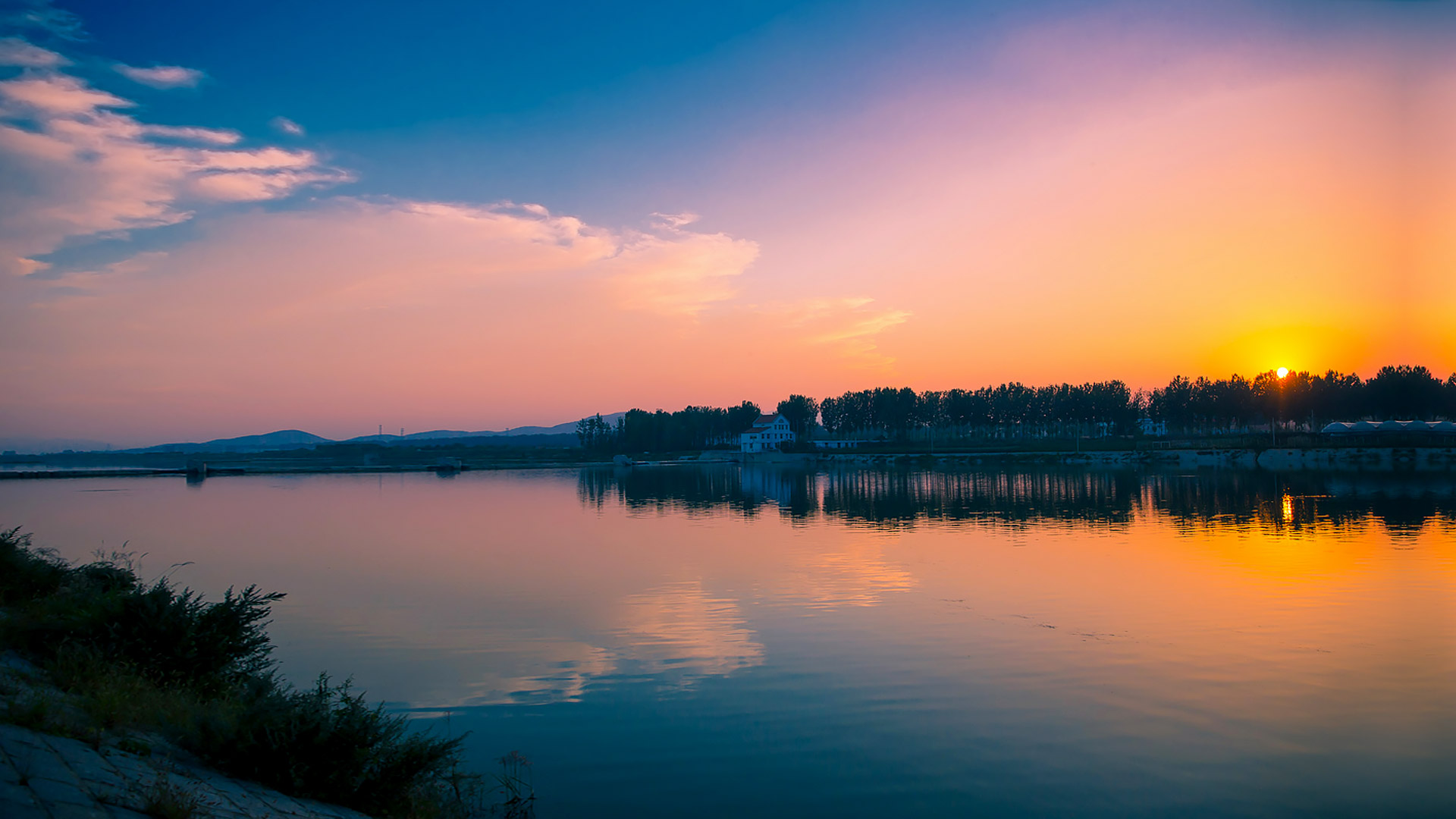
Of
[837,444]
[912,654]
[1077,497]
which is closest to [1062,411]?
[837,444]

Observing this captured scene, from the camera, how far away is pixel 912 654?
47.3 ft

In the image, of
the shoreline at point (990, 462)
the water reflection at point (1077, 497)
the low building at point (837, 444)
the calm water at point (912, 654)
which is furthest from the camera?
the low building at point (837, 444)

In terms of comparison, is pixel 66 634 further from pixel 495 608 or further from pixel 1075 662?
pixel 1075 662

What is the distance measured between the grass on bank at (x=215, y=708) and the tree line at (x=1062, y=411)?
146821 millimetres

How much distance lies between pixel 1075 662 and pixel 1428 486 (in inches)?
2192

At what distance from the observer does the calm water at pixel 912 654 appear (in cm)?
923

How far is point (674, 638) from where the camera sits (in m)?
16.1

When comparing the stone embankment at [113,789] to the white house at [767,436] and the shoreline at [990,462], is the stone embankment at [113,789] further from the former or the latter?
the white house at [767,436]

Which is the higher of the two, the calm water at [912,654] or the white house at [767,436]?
the white house at [767,436]

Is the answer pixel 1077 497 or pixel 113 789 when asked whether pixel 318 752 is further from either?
pixel 1077 497

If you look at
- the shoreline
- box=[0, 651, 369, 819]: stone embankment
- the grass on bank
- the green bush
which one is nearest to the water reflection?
the shoreline

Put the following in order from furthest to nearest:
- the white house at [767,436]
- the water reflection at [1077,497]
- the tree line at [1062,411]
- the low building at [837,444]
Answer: the white house at [767,436]
the low building at [837,444]
the tree line at [1062,411]
the water reflection at [1077,497]

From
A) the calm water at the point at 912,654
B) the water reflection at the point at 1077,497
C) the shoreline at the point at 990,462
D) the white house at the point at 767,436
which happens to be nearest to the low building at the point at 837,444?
the white house at the point at 767,436

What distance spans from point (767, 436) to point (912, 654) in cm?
15653
